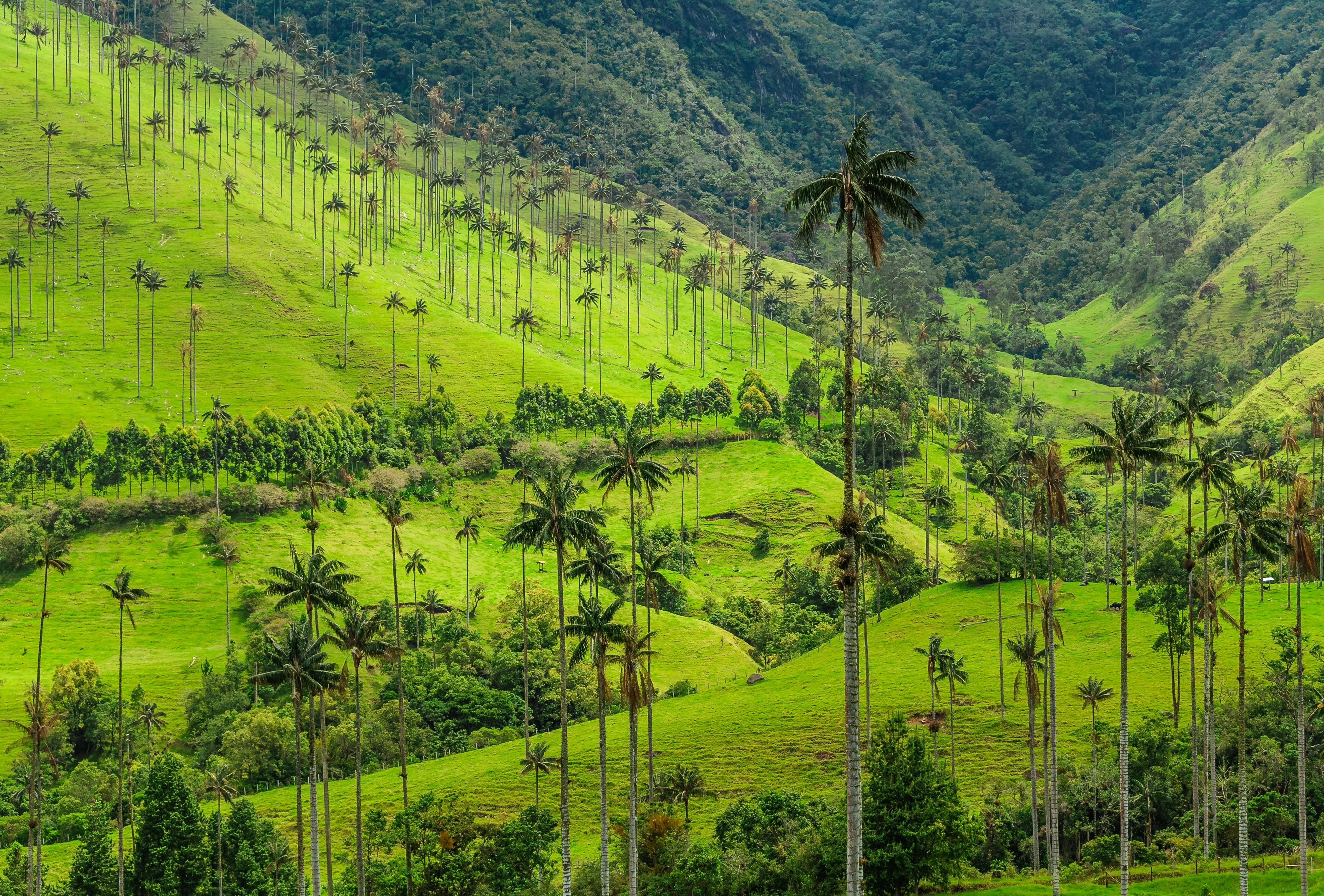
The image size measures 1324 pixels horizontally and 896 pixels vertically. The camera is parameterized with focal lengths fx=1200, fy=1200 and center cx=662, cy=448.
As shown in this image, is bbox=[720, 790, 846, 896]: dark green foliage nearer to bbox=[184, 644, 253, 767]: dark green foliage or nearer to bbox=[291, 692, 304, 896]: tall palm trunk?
bbox=[291, 692, 304, 896]: tall palm trunk

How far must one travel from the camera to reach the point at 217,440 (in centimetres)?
18312

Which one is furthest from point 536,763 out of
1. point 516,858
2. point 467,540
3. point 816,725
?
point 467,540

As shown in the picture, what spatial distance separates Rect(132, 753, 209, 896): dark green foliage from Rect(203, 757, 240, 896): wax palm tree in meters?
1.37

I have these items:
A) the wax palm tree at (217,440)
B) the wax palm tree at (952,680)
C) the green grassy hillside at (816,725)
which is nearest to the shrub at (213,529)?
the wax palm tree at (217,440)

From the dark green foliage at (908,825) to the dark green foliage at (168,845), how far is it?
5169 centimetres

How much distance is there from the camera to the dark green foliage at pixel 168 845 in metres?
90.1

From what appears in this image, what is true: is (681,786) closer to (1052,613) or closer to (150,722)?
(1052,613)

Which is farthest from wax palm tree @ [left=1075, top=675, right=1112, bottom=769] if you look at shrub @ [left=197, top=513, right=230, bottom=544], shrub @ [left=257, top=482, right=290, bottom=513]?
shrub @ [left=257, top=482, right=290, bottom=513]

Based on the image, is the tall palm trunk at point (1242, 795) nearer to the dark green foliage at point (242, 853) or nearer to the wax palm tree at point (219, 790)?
the dark green foliage at point (242, 853)

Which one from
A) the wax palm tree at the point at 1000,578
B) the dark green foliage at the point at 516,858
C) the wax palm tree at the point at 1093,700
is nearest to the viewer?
the dark green foliage at the point at 516,858

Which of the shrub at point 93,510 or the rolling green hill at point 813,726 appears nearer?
the rolling green hill at point 813,726

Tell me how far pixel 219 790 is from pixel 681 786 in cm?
3719

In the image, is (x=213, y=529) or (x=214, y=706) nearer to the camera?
(x=214, y=706)

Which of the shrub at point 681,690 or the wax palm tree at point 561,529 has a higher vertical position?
the wax palm tree at point 561,529
